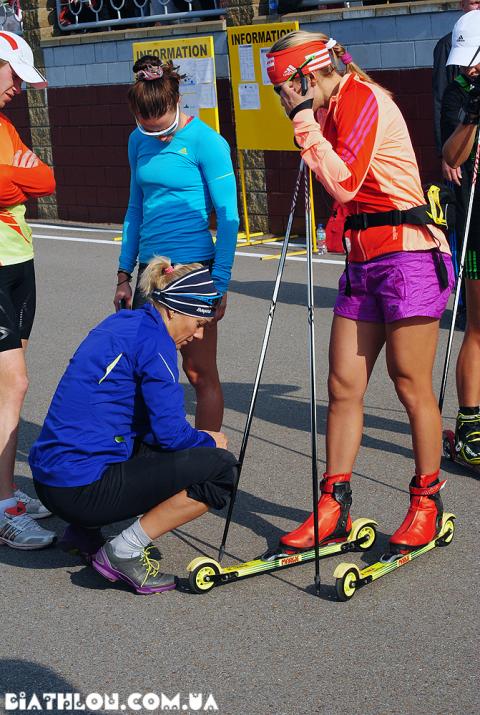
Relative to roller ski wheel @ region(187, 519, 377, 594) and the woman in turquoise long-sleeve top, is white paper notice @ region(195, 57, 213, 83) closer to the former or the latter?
the woman in turquoise long-sleeve top

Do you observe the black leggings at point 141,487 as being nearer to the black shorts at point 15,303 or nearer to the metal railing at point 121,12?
the black shorts at point 15,303

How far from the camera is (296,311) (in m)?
9.45

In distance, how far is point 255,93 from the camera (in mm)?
12273

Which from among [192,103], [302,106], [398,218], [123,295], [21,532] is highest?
[192,103]

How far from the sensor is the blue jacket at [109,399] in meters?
4.36

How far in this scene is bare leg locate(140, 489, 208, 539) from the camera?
448 centimetres

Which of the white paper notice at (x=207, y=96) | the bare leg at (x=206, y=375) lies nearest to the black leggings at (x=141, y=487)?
the bare leg at (x=206, y=375)

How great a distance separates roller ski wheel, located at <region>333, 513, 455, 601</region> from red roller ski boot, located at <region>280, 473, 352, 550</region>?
0.29 meters

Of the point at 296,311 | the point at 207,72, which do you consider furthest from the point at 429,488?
the point at 207,72

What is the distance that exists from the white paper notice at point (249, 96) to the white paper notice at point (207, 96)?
1.22ft

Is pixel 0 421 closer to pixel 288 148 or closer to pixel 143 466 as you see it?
pixel 143 466

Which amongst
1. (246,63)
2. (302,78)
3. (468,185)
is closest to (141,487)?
(302,78)

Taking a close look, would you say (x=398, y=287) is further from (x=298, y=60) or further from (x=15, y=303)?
(x=15, y=303)

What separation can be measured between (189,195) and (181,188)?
Answer: 5cm
